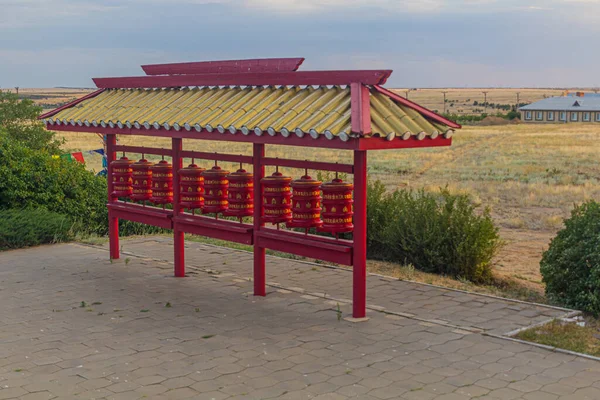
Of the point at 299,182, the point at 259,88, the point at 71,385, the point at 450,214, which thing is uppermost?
the point at 259,88

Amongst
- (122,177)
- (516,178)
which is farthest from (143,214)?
(516,178)

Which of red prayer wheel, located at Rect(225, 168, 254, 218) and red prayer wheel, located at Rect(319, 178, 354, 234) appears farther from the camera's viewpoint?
red prayer wheel, located at Rect(225, 168, 254, 218)

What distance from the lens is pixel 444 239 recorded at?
11227 millimetres

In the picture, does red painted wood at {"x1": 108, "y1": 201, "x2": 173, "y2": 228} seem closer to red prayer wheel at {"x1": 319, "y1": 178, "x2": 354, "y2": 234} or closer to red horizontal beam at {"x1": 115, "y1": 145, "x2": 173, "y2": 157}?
red horizontal beam at {"x1": 115, "y1": 145, "x2": 173, "y2": 157}

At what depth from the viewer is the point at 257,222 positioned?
9180mm

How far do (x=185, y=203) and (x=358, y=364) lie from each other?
4.15 meters

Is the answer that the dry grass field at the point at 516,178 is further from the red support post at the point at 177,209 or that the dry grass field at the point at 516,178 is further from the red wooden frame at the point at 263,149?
the red support post at the point at 177,209

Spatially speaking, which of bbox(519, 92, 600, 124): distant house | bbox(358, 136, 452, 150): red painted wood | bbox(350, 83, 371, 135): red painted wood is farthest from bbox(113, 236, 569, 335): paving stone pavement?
bbox(519, 92, 600, 124): distant house

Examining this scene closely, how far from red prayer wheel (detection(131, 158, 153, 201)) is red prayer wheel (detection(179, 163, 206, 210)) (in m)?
1.10

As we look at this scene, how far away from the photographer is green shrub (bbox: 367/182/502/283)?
11117 mm

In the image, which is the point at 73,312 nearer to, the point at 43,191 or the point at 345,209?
the point at 345,209

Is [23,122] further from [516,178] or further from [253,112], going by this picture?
[516,178]

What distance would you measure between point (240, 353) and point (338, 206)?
6.87 ft

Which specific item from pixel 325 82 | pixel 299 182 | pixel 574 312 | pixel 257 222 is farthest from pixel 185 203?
pixel 574 312
